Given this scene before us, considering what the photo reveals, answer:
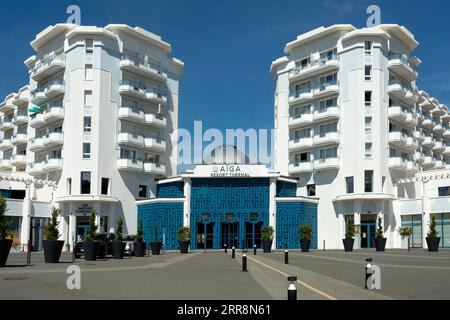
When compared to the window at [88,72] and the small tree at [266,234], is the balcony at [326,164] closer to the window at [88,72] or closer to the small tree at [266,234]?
the small tree at [266,234]

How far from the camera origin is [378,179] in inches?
2395

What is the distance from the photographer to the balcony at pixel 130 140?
63272 millimetres

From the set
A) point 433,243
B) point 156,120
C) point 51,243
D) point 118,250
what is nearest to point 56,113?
point 156,120

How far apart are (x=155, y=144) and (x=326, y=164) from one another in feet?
66.5

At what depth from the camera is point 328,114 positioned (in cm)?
6381

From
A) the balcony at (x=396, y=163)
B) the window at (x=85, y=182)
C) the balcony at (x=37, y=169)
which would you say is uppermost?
the balcony at (x=396, y=163)

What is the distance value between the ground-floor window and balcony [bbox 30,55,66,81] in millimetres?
42223

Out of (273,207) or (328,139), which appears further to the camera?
(328,139)

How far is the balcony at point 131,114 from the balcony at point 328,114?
20.4 metres

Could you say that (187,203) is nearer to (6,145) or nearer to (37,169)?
(37,169)

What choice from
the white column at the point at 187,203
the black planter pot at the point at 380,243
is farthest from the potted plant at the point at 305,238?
the white column at the point at 187,203
